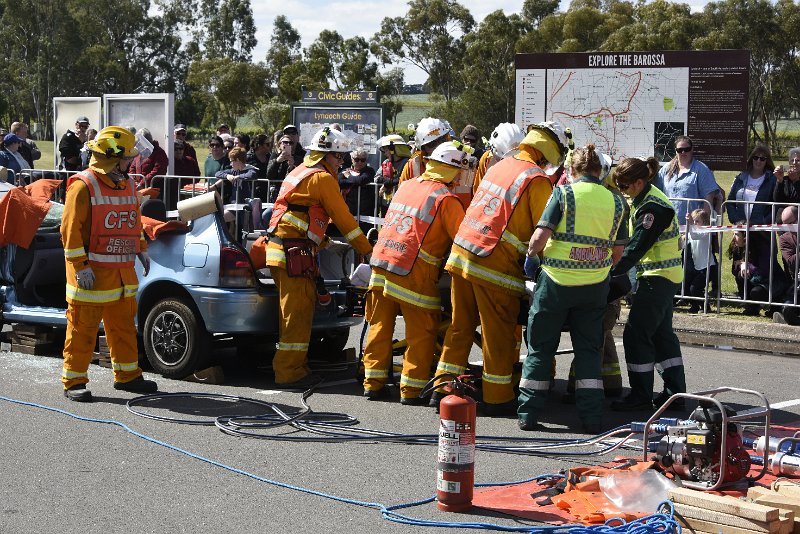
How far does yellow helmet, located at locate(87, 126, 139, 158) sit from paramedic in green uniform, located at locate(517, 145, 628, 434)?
3128 mm

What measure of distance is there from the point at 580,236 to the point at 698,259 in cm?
556

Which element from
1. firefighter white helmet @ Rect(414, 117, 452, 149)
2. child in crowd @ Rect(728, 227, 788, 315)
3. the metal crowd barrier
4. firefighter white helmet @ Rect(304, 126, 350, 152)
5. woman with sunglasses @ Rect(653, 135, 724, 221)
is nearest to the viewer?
firefighter white helmet @ Rect(304, 126, 350, 152)

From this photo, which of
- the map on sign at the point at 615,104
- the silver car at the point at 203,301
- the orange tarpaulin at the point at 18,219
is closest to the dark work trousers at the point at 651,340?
the silver car at the point at 203,301

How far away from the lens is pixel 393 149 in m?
13.2

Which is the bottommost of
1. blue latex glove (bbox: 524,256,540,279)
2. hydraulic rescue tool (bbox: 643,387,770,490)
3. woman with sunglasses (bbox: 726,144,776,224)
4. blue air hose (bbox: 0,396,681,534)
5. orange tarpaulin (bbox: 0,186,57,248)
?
blue air hose (bbox: 0,396,681,534)

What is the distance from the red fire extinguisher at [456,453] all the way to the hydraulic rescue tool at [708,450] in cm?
107

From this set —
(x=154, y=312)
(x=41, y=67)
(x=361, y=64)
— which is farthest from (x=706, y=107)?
(x=41, y=67)

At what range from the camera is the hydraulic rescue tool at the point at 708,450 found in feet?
19.1

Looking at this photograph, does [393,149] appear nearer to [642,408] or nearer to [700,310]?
[700,310]

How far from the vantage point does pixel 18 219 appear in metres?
9.96

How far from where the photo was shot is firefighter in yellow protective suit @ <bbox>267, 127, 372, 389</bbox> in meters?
8.88

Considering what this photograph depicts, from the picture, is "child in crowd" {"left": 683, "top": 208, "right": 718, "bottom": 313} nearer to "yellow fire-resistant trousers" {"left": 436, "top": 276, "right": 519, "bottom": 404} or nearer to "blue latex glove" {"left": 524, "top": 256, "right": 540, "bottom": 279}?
"yellow fire-resistant trousers" {"left": 436, "top": 276, "right": 519, "bottom": 404}

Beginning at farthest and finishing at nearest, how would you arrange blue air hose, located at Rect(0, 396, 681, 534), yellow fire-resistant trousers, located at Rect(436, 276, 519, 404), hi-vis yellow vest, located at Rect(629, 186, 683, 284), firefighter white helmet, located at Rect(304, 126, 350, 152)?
firefighter white helmet, located at Rect(304, 126, 350, 152), hi-vis yellow vest, located at Rect(629, 186, 683, 284), yellow fire-resistant trousers, located at Rect(436, 276, 519, 404), blue air hose, located at Rect(0, 396, 681, 534)

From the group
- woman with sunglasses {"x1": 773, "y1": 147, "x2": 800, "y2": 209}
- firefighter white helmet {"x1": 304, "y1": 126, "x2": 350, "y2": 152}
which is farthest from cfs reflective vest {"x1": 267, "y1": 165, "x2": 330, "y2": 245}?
woman with sunglasses {"x1": 773, "y1": 147, "x2": 800, "y2": 209}
